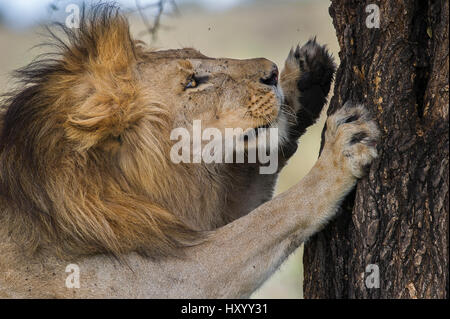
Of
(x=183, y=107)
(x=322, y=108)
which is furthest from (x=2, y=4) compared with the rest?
(x=322, y=108)

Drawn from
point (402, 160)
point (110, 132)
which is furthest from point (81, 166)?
point (402, 160)

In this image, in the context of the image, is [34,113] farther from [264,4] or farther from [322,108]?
[264,4]

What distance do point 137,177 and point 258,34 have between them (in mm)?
16953

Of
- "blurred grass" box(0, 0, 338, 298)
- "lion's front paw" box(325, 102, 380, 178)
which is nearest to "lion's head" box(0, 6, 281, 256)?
"lion's front paw" box(325, 102, 380, 178)

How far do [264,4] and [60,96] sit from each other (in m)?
20.7

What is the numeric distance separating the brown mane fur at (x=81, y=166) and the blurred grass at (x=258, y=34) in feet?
24.4

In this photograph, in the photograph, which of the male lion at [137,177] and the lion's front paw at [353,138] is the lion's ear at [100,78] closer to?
the male lion at [137,177]

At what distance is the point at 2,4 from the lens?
4.94 m

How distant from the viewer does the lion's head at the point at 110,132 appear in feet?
13.2

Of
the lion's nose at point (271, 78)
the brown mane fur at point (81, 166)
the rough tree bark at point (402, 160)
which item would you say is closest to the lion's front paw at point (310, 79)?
the lion's nose at point (271, 78)

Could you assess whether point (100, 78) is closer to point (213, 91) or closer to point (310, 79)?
point (213, 91)

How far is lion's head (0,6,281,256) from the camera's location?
402 centimetres

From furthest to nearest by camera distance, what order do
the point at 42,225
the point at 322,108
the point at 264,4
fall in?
the point at 264,4 < the point at 322,108 < the point at 42,225
